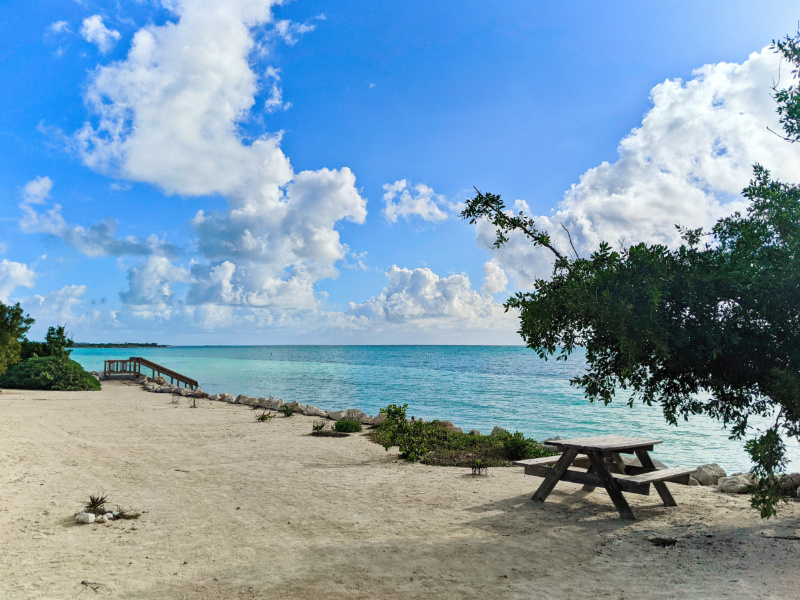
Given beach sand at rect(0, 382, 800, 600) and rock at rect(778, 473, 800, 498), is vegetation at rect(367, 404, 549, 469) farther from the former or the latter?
rock at rect(778, 473, 800, 498)

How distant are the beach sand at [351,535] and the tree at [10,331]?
57.1ft

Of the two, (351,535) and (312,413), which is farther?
(312,413)

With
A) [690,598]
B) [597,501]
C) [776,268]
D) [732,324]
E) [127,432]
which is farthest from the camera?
[127,432]

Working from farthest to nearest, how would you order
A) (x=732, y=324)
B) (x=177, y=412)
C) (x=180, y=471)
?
1. (x=177, y=412)
2. (x=180, y=471)
3. (x=732, y=324)

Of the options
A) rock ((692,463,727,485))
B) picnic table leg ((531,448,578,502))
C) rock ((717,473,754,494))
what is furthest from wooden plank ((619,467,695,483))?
rock ((692,463,727,485))

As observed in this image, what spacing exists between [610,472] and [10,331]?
29253 mm

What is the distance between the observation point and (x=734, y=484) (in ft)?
29.4

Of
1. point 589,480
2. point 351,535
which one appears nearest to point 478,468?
point 589,480

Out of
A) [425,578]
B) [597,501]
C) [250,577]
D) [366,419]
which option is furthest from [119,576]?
[366,419]

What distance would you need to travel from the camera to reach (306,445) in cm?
1288

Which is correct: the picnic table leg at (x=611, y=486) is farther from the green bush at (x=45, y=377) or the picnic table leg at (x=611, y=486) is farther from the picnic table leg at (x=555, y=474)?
the green bush at (x=45, y=377)

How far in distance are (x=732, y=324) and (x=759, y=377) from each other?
0.80m

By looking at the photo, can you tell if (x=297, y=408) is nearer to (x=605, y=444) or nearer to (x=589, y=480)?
(x=589, y=480)

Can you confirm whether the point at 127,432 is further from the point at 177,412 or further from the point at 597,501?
the point at 597,501
